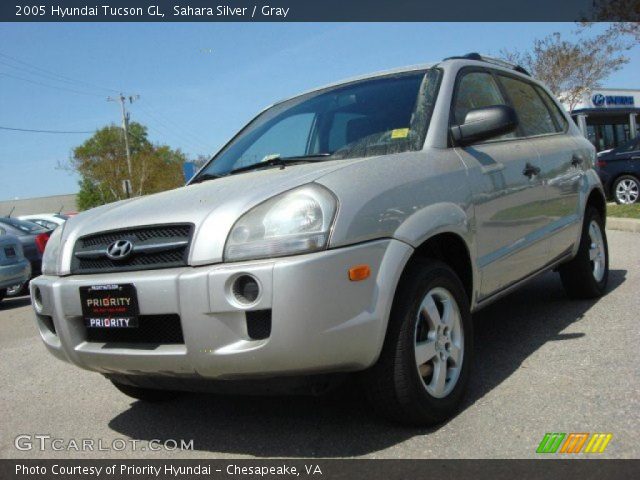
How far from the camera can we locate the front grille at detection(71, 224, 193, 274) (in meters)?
2.52

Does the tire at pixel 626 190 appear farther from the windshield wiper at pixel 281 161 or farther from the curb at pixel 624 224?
the windshield wiper at pixel 281 161

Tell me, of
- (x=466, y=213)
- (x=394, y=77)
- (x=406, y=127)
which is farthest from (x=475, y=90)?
(x=466, y=213)

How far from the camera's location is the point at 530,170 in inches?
151

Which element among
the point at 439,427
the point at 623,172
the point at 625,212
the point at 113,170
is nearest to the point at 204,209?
the point at 439,427

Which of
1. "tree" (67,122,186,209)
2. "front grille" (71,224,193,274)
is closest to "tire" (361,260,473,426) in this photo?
"front grille" (71,224,193,274)

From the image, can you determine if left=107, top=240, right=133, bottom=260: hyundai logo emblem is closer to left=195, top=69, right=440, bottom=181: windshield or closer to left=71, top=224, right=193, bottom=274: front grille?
left=71, top=224, right=193, bottom=274: front grille

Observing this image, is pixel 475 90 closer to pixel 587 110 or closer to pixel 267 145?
pixel 267 145

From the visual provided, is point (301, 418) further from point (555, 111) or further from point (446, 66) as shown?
point (555, 111)

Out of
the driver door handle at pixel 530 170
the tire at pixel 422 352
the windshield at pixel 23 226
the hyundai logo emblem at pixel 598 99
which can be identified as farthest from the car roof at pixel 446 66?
the hyundai logo emblem at pixel 598 99

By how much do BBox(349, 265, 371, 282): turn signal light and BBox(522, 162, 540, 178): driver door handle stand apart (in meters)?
1.73

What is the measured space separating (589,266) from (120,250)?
3601mm

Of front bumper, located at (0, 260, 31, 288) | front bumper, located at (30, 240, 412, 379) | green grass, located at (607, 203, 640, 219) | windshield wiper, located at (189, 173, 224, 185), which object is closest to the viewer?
front bumper, located at (30, 240, 412, 379)

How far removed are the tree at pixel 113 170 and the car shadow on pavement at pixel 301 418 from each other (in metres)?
51.5

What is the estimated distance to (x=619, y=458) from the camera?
7.73 feet
